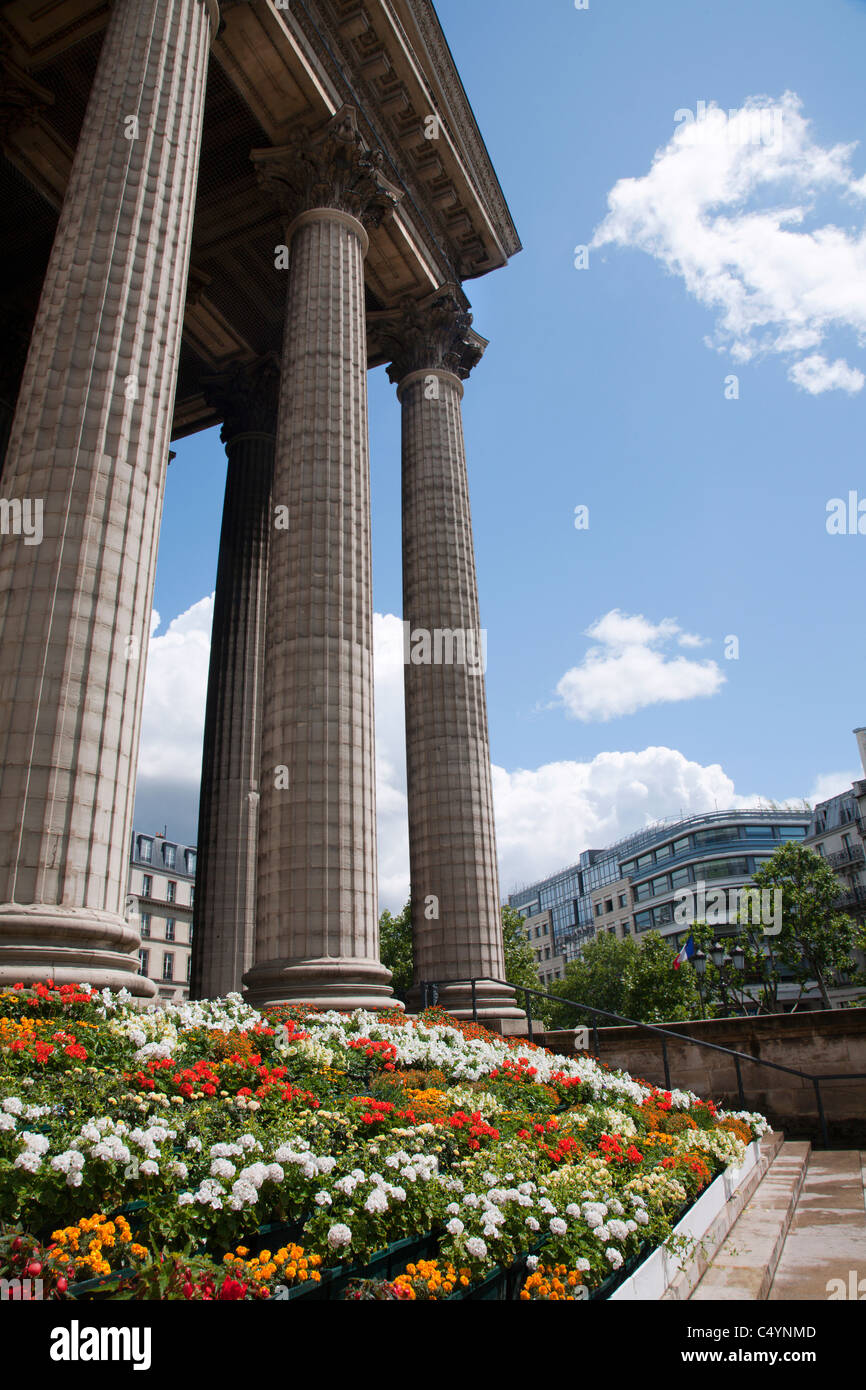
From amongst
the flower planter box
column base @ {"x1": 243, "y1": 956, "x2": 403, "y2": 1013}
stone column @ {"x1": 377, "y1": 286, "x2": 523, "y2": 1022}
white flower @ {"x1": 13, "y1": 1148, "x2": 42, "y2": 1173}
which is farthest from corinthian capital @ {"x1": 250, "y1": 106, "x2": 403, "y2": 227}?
the flower planter box

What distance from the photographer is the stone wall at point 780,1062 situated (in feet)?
46.4

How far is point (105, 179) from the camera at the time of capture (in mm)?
13133

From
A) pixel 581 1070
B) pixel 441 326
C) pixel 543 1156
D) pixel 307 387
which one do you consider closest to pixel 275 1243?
pixel 543 1156

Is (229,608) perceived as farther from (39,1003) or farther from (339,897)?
(39,1003)

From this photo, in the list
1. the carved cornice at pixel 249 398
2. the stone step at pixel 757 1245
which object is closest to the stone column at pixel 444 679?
the carved cornice at pixel 249 398

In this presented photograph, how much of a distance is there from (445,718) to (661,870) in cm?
9319

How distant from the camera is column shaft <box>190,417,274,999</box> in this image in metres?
22.8

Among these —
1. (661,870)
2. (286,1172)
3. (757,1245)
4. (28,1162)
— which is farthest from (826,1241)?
(661,870)

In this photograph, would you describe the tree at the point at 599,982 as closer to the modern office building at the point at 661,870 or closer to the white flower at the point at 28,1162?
the modern office building at the point at 661,870

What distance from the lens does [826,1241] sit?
7336 mm

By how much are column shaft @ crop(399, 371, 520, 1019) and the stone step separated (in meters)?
8.53

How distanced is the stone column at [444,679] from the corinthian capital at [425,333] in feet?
0.12

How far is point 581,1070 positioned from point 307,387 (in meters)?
14.2

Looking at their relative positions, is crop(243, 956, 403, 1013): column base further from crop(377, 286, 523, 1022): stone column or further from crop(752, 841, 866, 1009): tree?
crop(752, 841, 866, 1009): tree
